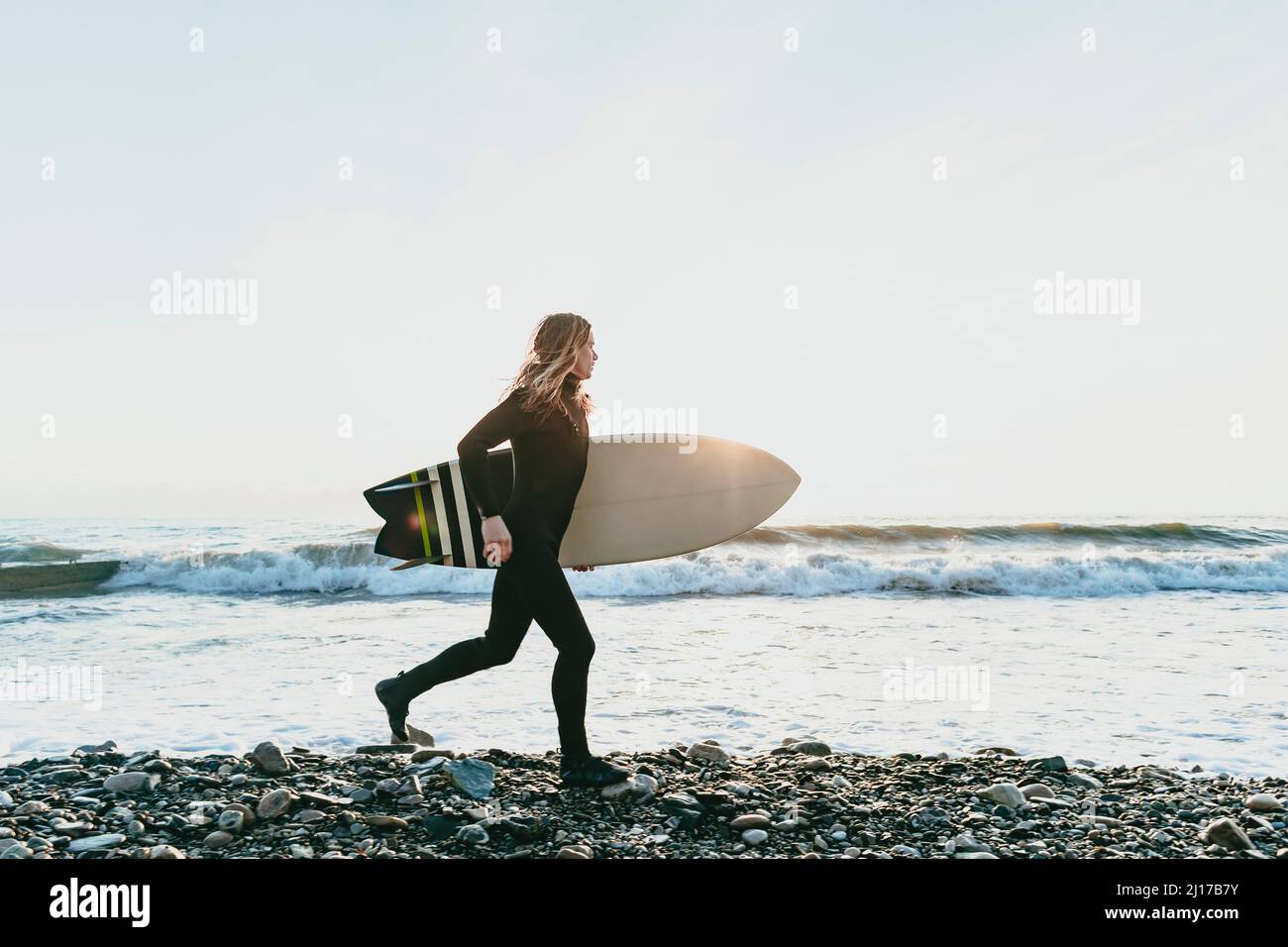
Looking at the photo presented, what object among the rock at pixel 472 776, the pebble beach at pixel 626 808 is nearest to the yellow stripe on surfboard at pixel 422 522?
the pebble beach at pixel 626 808

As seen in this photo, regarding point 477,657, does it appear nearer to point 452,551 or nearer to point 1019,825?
point 452,551

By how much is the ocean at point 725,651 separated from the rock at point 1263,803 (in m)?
0.88

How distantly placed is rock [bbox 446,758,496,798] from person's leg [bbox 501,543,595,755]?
13.4 inches

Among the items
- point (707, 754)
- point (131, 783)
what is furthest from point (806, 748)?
point (131, 783)

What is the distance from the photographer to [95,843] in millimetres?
3037

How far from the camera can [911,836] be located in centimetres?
319

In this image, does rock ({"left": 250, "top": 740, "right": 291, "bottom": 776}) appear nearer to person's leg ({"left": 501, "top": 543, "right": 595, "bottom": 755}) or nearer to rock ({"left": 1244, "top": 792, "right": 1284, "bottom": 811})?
person's leg ({"left": 501, "top": 543, "right": 595, "bottom": 755})

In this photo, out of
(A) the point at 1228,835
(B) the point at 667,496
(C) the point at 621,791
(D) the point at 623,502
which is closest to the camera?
(A) the point at 1228,835

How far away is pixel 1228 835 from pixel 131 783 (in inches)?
170

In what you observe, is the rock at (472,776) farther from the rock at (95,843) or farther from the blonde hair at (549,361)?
the blonde hair at (549,361)

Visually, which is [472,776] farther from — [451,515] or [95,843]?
[451,515]

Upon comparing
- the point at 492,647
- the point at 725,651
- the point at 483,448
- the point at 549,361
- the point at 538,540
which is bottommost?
the point at 725,651

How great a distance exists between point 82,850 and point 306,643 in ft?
17.5
